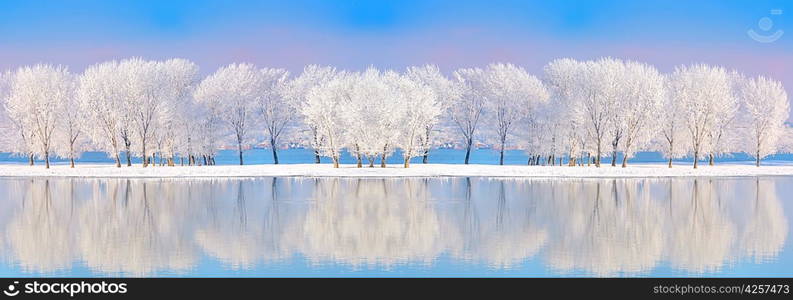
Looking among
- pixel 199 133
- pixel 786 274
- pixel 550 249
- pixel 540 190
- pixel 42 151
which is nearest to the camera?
pixel 786 274

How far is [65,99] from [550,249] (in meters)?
63.7

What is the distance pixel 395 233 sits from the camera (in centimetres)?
2336

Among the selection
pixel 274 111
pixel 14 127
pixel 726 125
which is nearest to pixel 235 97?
pixel 274 111

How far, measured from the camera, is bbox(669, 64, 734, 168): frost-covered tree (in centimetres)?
6988

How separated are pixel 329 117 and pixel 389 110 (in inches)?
234

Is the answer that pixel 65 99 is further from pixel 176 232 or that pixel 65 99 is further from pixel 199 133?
pixel 176 232

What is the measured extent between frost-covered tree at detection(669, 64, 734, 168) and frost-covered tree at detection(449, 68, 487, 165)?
20.0 meters

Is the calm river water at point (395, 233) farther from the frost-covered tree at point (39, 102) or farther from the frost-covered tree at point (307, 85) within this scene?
the frost-covered tree at point (307, 85)

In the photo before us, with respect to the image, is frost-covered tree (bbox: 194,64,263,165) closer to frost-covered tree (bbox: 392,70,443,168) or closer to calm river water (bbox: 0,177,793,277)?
frost-covered tree (bbox: 392,70,443,168)

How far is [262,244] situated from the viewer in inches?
827

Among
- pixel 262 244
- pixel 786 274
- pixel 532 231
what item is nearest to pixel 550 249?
pixel 532 231

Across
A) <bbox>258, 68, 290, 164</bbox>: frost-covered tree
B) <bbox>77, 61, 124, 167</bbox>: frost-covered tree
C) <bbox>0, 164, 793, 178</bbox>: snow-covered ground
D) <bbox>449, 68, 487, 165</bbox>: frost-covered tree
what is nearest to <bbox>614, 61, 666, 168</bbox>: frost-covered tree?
<bbox>0, 164, 793, 178</bbox>: snow-covered ground

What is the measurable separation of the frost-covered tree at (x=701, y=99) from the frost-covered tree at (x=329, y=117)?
33.1m
